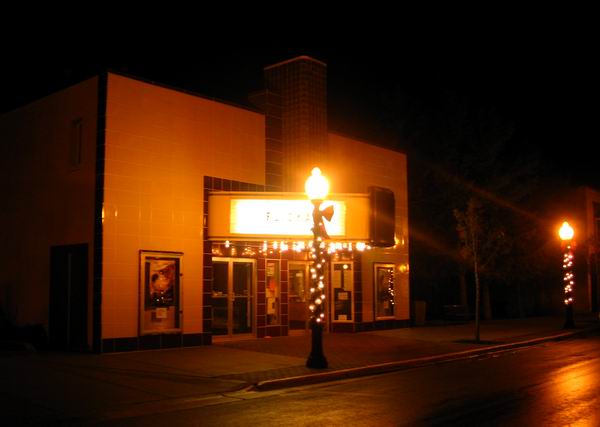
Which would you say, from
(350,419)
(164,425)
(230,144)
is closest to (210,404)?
(164,425)

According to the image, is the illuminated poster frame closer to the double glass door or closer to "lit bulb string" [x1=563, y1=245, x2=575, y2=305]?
the double glass door

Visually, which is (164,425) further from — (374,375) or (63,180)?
(63,180)

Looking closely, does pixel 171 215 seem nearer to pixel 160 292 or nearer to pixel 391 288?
pixel 160 292

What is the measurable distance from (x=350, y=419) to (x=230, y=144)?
12.3 metres

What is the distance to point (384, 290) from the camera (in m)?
24.9

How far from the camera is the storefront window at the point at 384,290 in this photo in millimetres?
Result: 24531

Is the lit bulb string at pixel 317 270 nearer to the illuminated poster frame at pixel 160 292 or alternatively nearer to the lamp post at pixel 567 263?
the illuminated poster frame at pixel 160 292

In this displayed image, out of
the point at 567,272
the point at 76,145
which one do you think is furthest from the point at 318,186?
the point at 567,272

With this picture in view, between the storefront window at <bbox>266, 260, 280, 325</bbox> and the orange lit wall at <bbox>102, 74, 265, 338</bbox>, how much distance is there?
3027 mm

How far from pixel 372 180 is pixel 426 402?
15.0 meters

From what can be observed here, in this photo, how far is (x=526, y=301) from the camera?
38188 millimetres

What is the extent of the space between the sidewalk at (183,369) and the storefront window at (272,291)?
822 mm

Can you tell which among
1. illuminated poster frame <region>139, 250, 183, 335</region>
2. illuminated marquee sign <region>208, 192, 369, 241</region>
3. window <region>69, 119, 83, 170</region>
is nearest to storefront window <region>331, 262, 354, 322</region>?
illuminated marquee sign <region>208, 192, 369, 241</region>

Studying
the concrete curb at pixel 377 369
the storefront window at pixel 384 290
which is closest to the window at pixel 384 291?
the storefront window at pixel 384 290
